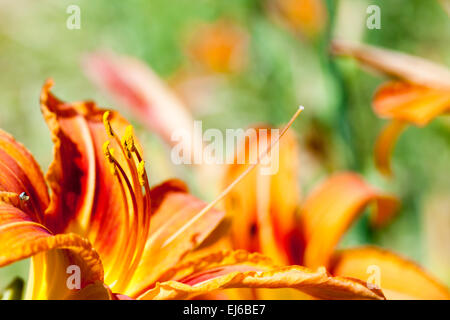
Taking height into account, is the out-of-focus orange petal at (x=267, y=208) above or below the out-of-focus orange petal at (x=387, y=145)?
below

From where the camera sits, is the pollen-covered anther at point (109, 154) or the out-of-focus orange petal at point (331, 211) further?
the out-of-focus orange petal at point (331, 211)

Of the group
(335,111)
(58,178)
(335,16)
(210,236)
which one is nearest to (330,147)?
(335,111)

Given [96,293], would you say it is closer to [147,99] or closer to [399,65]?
[147,99]

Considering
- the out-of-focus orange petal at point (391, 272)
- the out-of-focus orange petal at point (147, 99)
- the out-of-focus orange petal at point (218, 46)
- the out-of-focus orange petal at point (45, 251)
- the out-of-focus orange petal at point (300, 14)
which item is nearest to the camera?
the out-of-focus orange petal at point (45, 251)

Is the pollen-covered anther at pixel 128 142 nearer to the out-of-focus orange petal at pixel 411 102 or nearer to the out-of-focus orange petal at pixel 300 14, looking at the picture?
the out-of-focus orange petal at pixel 411 102

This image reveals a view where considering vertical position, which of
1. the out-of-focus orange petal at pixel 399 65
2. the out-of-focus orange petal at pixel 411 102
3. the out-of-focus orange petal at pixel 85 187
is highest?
the out-of-focus orange petal at pixel 399 65

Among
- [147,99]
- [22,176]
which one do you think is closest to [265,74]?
[147,99]

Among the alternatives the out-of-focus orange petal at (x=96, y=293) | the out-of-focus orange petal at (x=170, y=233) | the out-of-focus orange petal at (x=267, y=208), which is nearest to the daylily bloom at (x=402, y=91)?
the out-of-focus orange petal at (x=267, y=208)
